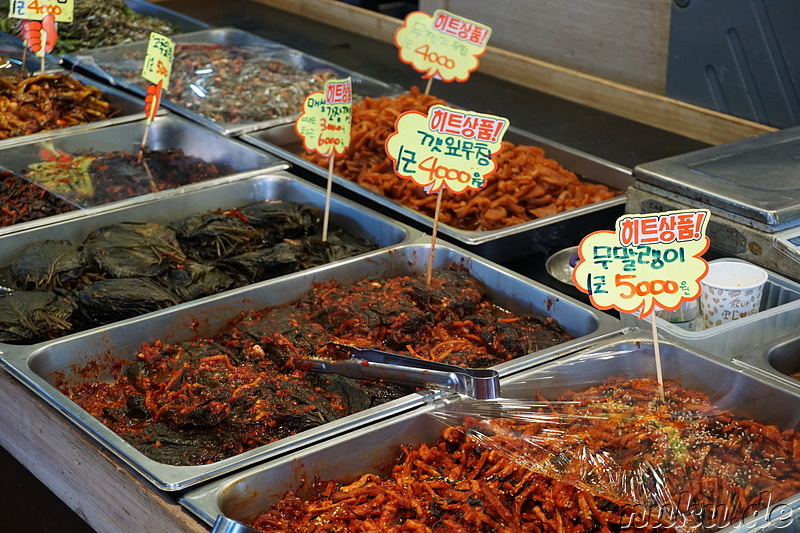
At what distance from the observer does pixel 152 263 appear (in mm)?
2775

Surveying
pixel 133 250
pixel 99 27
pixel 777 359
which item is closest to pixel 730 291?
pixel 777 359

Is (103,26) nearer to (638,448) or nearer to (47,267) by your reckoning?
(47,267)

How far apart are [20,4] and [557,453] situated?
3016 mm

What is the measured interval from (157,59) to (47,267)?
1033mm

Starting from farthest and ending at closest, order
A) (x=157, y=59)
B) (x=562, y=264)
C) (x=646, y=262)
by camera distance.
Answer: (x=157, y=59)
(x=562, y=264)
(x=646, y=262)

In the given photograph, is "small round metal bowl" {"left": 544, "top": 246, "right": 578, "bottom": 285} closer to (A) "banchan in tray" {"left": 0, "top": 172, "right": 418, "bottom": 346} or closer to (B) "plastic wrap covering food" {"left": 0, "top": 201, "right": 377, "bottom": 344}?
(A) "banchan in tray" {"left": 0, "top": 172, "right": 418, "bottom": 346}

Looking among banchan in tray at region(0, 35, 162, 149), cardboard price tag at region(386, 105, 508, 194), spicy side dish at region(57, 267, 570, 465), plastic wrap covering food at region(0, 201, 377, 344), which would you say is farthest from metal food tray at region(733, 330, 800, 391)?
banchan in tray at region(0, 35, 162, 149)

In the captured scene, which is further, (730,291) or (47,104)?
(47,104)

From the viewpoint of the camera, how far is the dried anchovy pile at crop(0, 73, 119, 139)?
379 cm

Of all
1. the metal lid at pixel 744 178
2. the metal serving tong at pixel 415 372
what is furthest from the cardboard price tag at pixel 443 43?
the metal serving tong at pixel 415 372

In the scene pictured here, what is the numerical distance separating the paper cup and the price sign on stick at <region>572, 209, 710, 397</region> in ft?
1.51

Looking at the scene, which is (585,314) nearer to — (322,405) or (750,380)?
(750,380)

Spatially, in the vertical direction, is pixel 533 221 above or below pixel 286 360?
above

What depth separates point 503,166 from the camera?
11.0 feet
